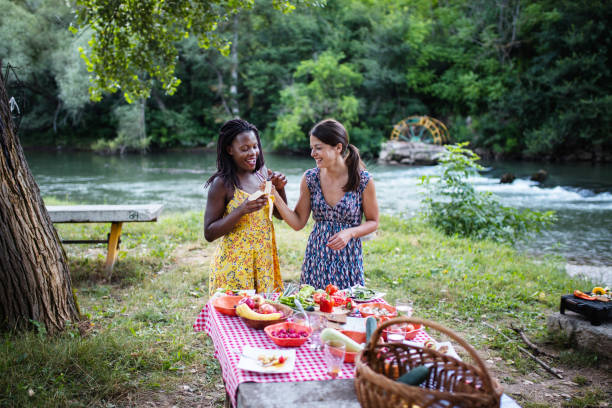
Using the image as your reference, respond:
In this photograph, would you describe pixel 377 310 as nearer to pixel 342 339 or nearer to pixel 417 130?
pixel 342 339

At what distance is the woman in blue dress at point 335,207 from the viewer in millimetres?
3262

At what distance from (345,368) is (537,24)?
31.3 m

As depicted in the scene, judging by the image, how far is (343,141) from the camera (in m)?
3.25

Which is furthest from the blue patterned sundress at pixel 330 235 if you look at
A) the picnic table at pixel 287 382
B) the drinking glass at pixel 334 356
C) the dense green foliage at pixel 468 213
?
the dense green foliage at pixel 468 213

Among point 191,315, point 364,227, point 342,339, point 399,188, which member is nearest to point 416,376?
point 342,339

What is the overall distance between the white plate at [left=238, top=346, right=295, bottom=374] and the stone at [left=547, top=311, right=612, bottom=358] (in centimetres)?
285

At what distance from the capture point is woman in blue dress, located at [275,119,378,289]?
326 centimetres

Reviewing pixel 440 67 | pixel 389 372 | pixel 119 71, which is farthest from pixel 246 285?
pixel 440 67

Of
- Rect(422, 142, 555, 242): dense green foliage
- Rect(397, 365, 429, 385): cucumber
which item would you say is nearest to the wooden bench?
Rect(397, 365, 429, 385): cucumber

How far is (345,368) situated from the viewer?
1.96 meters

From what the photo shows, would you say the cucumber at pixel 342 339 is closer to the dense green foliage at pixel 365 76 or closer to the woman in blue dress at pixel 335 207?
the woman in blue dress at pixel 335 207

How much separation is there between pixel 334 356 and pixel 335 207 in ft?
5.17

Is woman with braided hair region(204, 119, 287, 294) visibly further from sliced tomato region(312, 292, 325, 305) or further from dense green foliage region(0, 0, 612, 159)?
dense green foliage region(0, 0, 612, 159)

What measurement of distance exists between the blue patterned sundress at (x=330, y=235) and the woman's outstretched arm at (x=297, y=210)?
0.04 m
